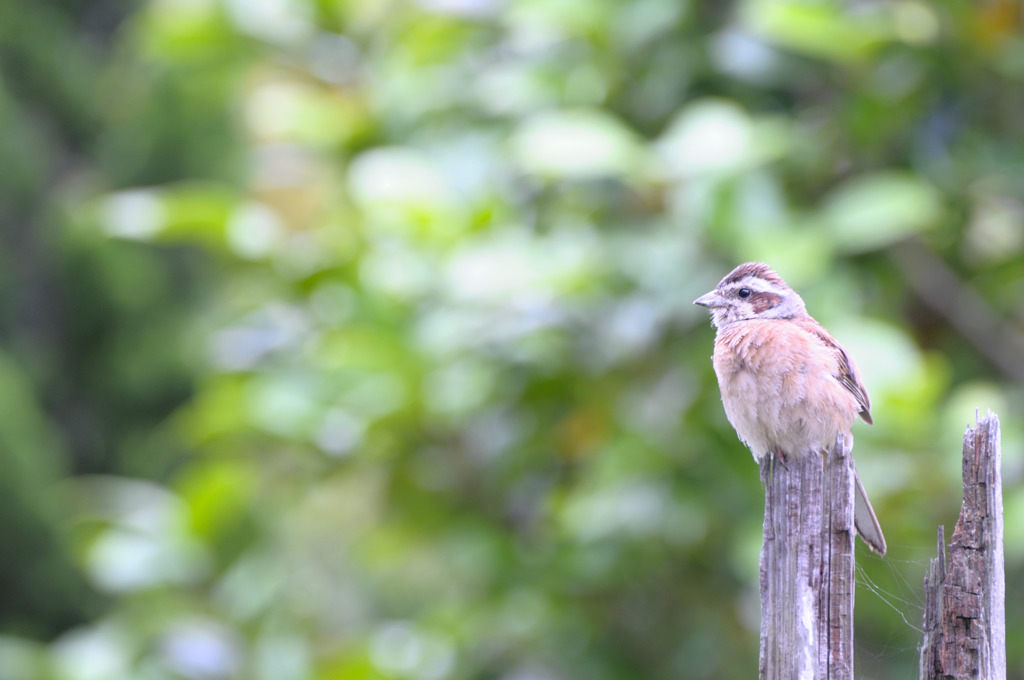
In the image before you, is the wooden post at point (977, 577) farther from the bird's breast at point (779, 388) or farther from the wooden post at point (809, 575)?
the bird's breast at point (779, 388)

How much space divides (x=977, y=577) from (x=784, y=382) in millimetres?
669

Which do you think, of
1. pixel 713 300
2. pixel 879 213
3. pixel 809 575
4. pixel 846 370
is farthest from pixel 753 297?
pixel 809 575

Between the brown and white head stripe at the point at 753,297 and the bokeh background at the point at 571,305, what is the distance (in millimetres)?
527

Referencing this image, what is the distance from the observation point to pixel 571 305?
10.9ft

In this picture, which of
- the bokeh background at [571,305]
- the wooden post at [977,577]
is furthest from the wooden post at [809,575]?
the bokeh background at [571,305]

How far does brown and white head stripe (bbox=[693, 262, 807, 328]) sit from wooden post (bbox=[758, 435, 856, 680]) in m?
0.88

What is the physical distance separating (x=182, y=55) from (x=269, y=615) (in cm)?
243

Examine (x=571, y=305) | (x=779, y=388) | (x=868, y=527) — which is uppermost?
(x=571, y=305)

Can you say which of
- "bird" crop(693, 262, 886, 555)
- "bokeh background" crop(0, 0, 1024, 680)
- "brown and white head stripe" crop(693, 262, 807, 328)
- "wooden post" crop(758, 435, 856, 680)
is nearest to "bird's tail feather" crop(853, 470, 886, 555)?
"bird" crop(693, 262, 886, 555)

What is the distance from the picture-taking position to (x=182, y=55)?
4219mm

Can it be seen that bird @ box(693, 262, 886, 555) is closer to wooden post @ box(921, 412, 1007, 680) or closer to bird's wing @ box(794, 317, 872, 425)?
bird's wing @ box(794, 317, 872, 425)

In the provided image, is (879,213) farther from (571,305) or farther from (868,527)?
(868,527)

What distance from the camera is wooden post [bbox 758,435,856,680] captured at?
132cm

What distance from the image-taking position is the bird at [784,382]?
5.84ft
